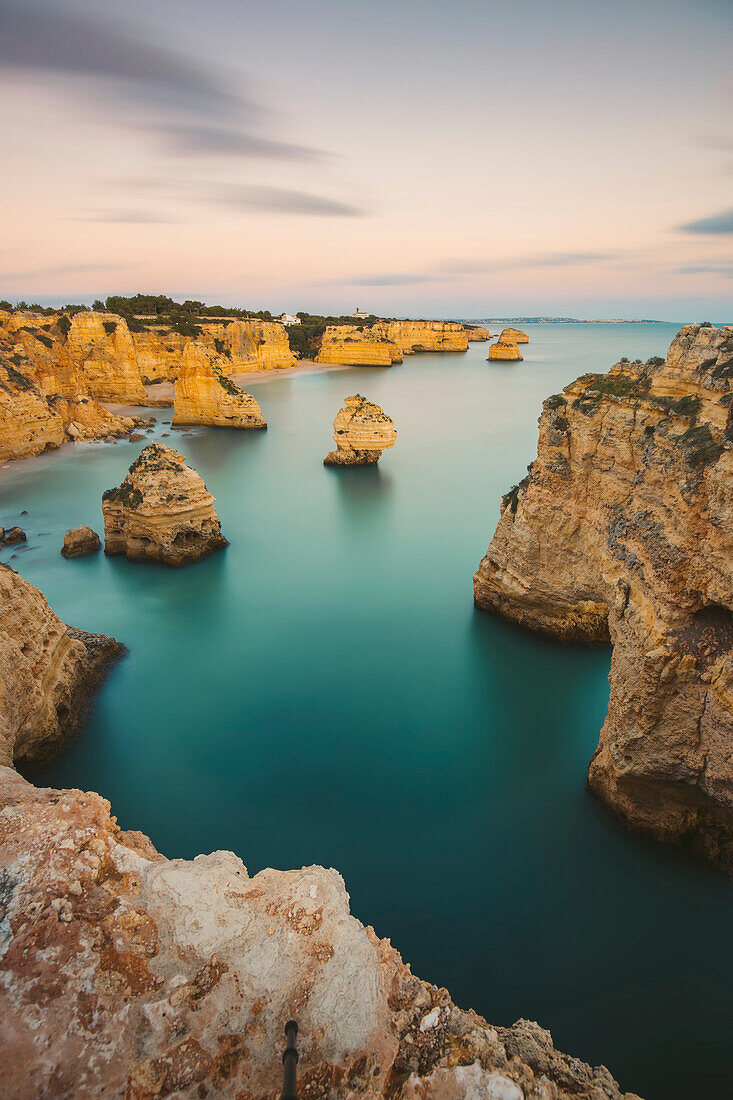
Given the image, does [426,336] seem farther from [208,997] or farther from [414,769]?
[208,997]

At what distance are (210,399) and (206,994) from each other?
34.4 meters

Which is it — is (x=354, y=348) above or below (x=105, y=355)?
above

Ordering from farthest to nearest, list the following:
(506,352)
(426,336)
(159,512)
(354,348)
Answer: (426,336), (506,352), (354,348), (159,512)

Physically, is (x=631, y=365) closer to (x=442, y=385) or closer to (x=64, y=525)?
(x=64, y=525)

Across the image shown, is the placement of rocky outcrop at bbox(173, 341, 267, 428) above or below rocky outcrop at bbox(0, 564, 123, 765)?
above

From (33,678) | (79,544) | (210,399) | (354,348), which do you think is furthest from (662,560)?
(354,348)

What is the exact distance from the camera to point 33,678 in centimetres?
780

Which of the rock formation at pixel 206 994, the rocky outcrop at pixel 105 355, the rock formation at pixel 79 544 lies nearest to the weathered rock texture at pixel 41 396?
the rocky outcrop at pixel 105 355

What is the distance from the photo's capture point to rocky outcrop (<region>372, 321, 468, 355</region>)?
90.8 metres

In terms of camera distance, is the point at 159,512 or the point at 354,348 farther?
the point at 354,348

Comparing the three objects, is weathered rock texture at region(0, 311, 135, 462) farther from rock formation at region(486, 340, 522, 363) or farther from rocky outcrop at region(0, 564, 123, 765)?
rock formation at region(486, 340, 522, 363)

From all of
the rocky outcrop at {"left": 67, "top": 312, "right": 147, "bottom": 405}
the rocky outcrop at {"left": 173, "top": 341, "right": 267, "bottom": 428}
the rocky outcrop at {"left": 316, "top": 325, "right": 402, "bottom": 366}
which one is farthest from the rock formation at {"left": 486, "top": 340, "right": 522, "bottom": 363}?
the rocky outcrop at {"left": 67, "top": 312, "right": 147, "bottom": 405}

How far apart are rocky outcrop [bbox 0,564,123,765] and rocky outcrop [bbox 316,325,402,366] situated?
67993 millimetres

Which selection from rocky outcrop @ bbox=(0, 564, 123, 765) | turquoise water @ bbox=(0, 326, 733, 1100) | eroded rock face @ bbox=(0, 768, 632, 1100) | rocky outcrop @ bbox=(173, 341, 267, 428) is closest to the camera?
eroded rock face @ bbox=(0, 768, 632, 1100)
